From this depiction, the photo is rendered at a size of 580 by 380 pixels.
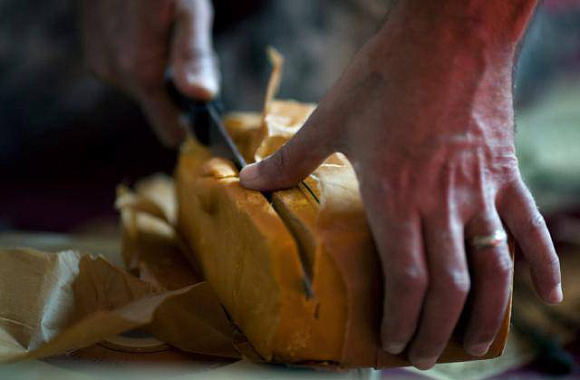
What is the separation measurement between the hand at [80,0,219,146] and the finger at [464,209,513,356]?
575 mm

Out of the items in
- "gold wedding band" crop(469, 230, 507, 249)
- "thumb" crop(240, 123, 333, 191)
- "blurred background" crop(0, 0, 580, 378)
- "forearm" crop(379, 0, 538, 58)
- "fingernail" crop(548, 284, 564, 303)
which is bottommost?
"blurred background" crop(0, 0, 580, 378)

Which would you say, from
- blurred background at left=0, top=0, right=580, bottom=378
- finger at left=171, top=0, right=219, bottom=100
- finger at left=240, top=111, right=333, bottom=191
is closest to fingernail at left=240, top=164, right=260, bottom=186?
finger at left=240, top=111, right=333, bottom=191

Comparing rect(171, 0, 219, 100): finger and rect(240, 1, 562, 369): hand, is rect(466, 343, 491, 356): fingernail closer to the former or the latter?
rect(240, 1, 562, 369): hand

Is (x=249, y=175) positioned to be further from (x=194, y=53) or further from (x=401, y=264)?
(x=194, y=53)

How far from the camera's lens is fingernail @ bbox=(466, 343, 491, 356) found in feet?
2.14

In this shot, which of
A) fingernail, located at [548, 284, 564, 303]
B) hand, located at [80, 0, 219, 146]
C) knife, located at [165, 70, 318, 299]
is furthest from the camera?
hand, located at [80, 0, 219, 146]

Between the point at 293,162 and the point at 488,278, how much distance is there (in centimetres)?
21

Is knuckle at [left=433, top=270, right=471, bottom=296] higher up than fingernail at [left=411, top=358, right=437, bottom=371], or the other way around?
knuckle at [left=433, top=270, right=471, bottom=296]

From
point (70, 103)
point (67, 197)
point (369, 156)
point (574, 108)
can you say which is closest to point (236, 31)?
point (70, 103)

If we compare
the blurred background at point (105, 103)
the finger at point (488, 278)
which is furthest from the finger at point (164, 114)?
the finger at point (488, 278)

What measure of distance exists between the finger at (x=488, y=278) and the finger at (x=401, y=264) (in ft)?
0.18

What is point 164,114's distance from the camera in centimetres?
124

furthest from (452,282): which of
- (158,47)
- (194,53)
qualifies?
(158,47)

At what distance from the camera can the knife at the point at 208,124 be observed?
866 mm
